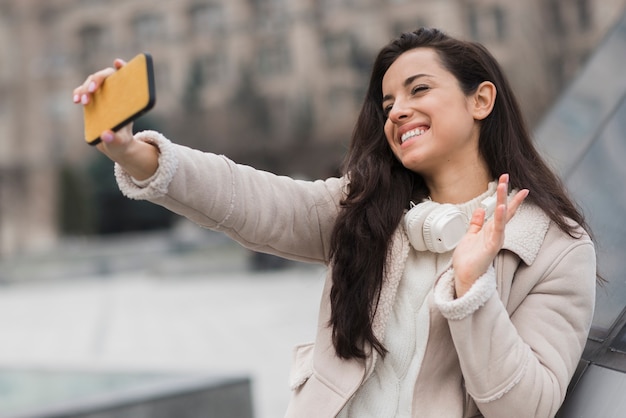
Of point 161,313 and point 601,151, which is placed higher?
point 601,151

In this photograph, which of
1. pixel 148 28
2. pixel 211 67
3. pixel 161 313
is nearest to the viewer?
pixel 161 313

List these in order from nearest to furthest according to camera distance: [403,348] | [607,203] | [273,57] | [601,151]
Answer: [403,348] → [607,203] → [601,151] → [273,57]

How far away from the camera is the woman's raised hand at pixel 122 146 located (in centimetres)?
167

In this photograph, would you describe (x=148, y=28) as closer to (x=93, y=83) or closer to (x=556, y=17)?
(x=556, y=17)

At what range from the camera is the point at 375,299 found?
186cm

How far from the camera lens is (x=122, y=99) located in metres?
1.61

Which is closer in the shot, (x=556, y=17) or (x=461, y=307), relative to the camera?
(x=461, y=307)

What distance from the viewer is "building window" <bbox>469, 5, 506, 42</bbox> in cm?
2452

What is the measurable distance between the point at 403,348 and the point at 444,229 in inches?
11.2

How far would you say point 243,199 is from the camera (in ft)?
6.36

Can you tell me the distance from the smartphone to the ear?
80 centimetres

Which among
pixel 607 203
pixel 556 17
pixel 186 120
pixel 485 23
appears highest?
pixel 607 203

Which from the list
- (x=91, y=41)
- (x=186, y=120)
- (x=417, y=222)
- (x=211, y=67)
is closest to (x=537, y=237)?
(x=417, y=222)

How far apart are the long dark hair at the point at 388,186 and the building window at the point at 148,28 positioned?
38.0 meters
